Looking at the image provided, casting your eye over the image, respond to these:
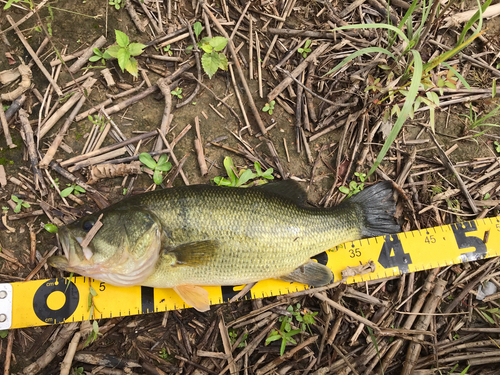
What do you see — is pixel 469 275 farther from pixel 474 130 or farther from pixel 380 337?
pixel 474 130

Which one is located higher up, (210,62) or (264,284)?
(210,62)

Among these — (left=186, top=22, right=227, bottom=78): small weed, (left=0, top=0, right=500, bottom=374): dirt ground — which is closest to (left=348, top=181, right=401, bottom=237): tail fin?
(left=0, top=0, right=500, bottom=374): dirt ground

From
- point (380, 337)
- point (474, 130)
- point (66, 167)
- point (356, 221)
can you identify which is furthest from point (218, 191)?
point (474, 130)

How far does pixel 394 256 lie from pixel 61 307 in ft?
13.3

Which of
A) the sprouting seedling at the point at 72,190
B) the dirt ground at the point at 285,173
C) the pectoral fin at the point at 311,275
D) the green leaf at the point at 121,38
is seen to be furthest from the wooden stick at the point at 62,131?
the pectoral fin at the point at 311,275

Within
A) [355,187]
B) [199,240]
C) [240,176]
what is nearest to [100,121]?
[240,176]

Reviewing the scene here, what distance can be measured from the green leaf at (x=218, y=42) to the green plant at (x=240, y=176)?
1414mm

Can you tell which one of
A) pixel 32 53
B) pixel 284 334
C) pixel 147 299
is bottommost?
pixel 284 334

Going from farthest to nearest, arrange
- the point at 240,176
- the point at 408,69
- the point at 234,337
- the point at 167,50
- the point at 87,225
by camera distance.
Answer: the point at 167,50 → the point at 240,176 → the point at 234,337 → the point at 408,69 → the point at 87,225

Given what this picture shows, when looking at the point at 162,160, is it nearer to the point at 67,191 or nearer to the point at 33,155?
the point at 67,191

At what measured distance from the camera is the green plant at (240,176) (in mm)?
3783

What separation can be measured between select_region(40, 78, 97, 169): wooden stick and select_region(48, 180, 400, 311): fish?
1.13 meters

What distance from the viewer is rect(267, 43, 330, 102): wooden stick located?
403cm

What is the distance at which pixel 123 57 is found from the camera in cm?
373
